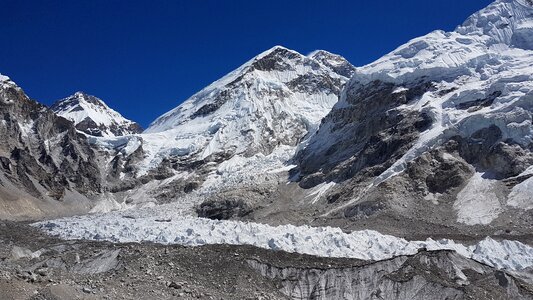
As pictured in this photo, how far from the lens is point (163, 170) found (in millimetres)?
173125

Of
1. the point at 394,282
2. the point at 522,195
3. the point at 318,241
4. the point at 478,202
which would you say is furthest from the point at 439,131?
the point at 394,282

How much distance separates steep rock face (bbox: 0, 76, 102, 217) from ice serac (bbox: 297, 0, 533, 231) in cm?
5928

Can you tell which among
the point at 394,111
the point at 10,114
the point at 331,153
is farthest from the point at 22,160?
the point at 394,111

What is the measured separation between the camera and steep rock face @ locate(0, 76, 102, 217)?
433 ft

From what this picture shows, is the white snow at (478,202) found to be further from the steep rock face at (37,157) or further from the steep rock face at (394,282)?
the steep rock face at (37,157)

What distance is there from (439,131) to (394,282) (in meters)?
69.6

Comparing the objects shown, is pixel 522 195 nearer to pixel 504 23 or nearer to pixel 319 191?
pixel 319 191

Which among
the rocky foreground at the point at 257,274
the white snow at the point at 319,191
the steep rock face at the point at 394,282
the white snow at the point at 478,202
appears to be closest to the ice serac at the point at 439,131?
the white snow at the point at 478,202

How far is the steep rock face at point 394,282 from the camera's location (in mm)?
42969

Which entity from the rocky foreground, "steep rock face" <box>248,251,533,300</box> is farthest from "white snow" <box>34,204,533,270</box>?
"steep rock face" <box>248,251,533,300</box>

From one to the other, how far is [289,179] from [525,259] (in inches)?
3042

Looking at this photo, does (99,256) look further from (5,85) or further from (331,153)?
(5,85)

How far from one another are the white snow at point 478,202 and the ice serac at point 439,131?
0.54ft

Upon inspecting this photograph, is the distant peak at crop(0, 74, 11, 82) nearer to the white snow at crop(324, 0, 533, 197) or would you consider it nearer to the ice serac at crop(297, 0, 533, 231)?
the ice serac at crop(297, 0, 533, 231)
